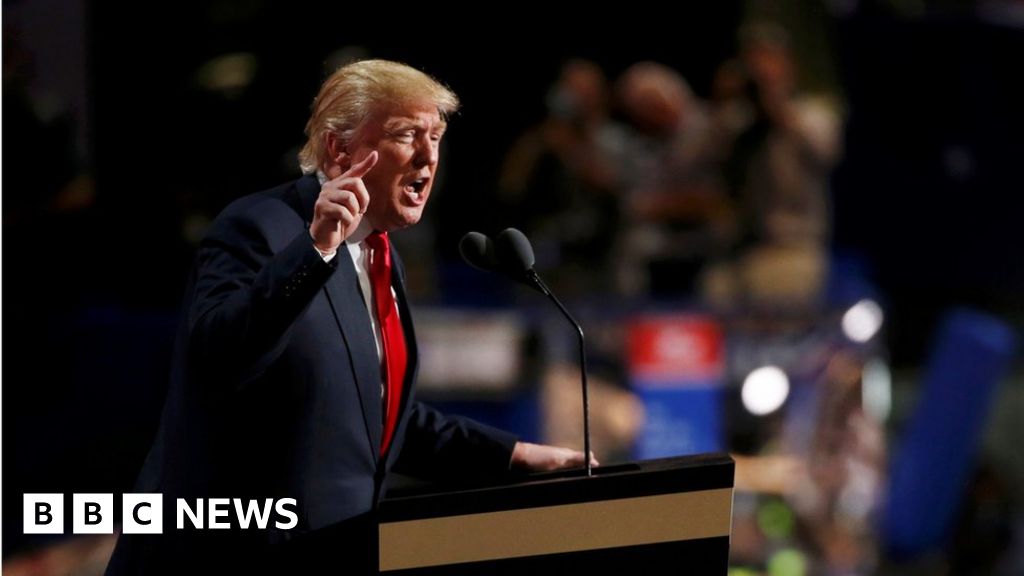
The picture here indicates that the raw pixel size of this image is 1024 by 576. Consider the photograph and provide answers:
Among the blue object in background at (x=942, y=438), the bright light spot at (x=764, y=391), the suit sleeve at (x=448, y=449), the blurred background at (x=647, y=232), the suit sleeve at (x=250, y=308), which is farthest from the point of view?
the blue object in background at (x=942, y=438)

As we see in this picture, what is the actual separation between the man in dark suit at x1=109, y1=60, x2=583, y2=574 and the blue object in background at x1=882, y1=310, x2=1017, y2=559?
489cm

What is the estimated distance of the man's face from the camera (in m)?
2.22

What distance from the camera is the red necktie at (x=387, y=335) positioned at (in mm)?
2303

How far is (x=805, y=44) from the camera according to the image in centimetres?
807

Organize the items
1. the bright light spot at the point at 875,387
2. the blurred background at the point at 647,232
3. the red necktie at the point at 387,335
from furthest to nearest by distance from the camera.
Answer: the bright light spot at the point at 875,387 < the blurred background at the point at 647,232 < the red necktie at the point at 387,335

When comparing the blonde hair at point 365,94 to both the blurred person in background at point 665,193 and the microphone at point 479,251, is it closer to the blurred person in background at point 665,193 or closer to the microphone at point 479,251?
the microphone at point 479,251

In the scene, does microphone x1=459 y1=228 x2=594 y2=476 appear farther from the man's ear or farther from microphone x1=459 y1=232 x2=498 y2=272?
the man's ear

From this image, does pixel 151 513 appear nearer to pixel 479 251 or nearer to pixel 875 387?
pixel 479 251

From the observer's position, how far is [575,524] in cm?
219

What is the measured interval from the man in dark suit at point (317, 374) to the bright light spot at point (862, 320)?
4.37 m

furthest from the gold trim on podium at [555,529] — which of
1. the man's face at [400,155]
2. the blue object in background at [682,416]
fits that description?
A: the blue object in background at [682,416]

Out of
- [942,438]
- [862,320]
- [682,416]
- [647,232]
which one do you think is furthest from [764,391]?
[942,438]

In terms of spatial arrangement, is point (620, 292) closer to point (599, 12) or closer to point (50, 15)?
point (599, 12)

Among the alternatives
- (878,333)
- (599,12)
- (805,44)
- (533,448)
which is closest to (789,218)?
(878,333)
